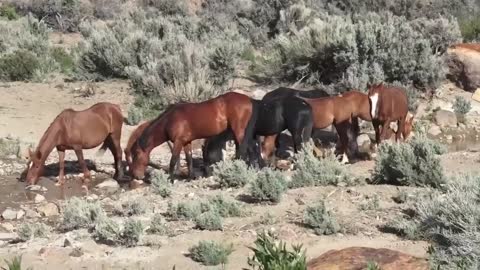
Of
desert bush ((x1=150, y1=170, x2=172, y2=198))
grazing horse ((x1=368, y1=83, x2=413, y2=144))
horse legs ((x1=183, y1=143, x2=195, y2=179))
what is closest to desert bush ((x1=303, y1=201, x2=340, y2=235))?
desert bush ((x1=150, y1=170, x2=172, y2=198))

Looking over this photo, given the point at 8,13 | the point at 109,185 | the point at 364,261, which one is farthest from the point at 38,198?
the point at 8,13

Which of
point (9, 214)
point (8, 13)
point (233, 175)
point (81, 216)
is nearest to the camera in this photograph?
point (81, 216)

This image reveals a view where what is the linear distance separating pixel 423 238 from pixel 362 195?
2033mm

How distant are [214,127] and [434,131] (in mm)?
6421

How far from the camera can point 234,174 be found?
1175 centimetres

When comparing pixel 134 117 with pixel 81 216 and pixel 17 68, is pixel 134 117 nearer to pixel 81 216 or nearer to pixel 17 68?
pixel 17 68

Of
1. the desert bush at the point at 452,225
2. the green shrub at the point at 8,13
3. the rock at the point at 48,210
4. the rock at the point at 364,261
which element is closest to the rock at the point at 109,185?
the rock at the point at 48,210

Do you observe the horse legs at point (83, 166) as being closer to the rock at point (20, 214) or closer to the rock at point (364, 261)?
the rock at point (20, 214)

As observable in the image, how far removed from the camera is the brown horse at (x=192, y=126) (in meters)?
13.4

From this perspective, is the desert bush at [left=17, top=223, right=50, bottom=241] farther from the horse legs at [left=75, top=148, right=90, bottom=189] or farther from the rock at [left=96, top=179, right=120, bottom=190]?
the horse legs at [left=75, top=148, right=90, bottom=189]

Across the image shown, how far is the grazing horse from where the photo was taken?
15156mm

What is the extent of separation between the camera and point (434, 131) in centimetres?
1794

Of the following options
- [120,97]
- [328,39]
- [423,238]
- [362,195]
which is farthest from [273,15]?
[423,238]

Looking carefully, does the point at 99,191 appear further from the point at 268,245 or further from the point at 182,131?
the point at 268,245
